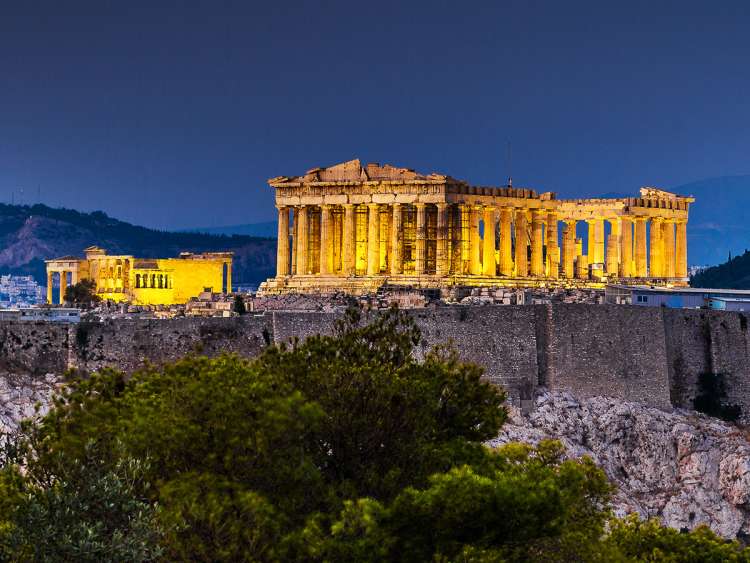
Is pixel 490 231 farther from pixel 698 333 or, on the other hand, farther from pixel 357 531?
pixel 357 531

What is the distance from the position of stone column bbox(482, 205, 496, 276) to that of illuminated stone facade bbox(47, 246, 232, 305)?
20.0 metres

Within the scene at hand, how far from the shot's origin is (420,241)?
7825 centimetres

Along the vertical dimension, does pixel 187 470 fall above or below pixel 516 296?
below

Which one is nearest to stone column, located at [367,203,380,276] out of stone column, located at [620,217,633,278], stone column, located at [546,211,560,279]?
stone column, located at [546,211,560,279]

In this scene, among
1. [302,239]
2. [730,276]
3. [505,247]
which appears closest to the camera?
[505,247]

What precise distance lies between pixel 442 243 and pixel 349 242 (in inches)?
183

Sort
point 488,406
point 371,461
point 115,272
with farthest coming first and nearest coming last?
point 115,272 < point 488,406 < point 371,461

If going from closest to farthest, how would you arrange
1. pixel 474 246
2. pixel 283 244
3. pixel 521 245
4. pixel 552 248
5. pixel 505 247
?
pixel 474 246 < pixel 505 247 < pixel 521 245 < pixel 283 244 < pixel 552 248

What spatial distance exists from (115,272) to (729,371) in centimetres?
4810

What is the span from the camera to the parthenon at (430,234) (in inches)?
3081

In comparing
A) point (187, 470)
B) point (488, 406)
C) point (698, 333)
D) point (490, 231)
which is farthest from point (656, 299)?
point (187, 470)

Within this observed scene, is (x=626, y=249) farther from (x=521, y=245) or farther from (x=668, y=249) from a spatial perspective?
(x=521, y=245)

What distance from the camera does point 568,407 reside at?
2151 inches

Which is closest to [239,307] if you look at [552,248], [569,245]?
[552,248]
